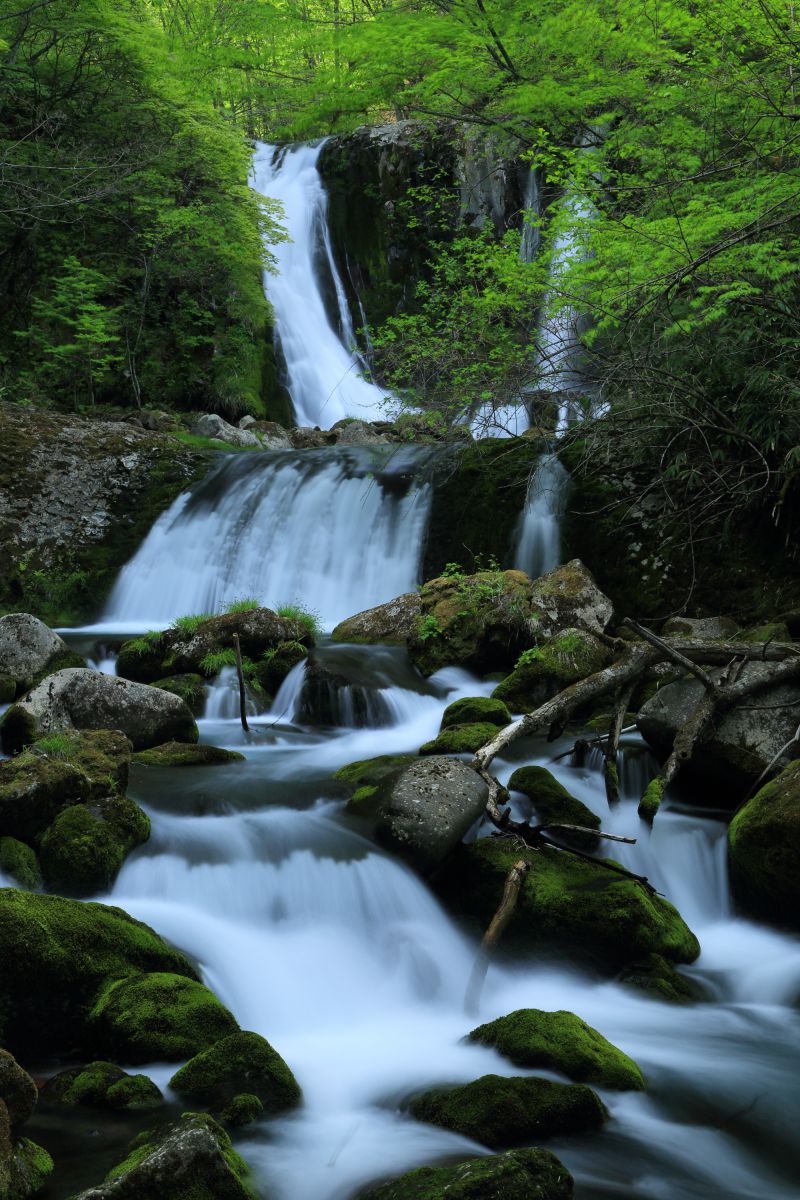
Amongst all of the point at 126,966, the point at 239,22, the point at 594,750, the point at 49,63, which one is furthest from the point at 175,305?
the point at 126,966

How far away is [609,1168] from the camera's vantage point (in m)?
3.02

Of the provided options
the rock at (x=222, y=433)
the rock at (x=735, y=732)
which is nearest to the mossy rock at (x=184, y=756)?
the rock at (x=735, y=732)

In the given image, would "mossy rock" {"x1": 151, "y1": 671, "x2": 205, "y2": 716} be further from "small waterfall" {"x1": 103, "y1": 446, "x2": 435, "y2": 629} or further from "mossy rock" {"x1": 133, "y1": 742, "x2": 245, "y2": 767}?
"small waterfall" {"x1": 103, "y1": 446, "x2": 435, "y2": 629}

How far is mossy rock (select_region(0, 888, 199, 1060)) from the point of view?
350 centimetres

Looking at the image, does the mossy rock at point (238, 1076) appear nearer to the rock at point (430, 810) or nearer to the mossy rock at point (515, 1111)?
the mossy rock at point (515, 1111)

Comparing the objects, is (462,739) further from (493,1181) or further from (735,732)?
(493,1181)

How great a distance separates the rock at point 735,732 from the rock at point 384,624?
380cm

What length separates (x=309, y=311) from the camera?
21.3m

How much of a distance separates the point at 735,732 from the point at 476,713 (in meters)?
2.10

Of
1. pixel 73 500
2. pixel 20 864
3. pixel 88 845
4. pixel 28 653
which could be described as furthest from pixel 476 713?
pixel 73 500

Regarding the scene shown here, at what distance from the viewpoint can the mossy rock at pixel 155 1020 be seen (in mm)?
3459

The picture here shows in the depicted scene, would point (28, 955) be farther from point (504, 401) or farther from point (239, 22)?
point (239, 22)

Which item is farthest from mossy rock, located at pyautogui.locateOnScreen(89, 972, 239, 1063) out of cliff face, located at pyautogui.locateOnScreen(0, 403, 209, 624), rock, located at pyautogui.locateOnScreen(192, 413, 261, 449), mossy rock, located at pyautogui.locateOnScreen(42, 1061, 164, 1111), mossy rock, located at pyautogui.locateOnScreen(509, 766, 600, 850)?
rock, located at pyautogui.locateOnScreen(192, 413, 261, 449)

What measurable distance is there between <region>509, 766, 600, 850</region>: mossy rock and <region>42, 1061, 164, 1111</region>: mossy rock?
2857mm
